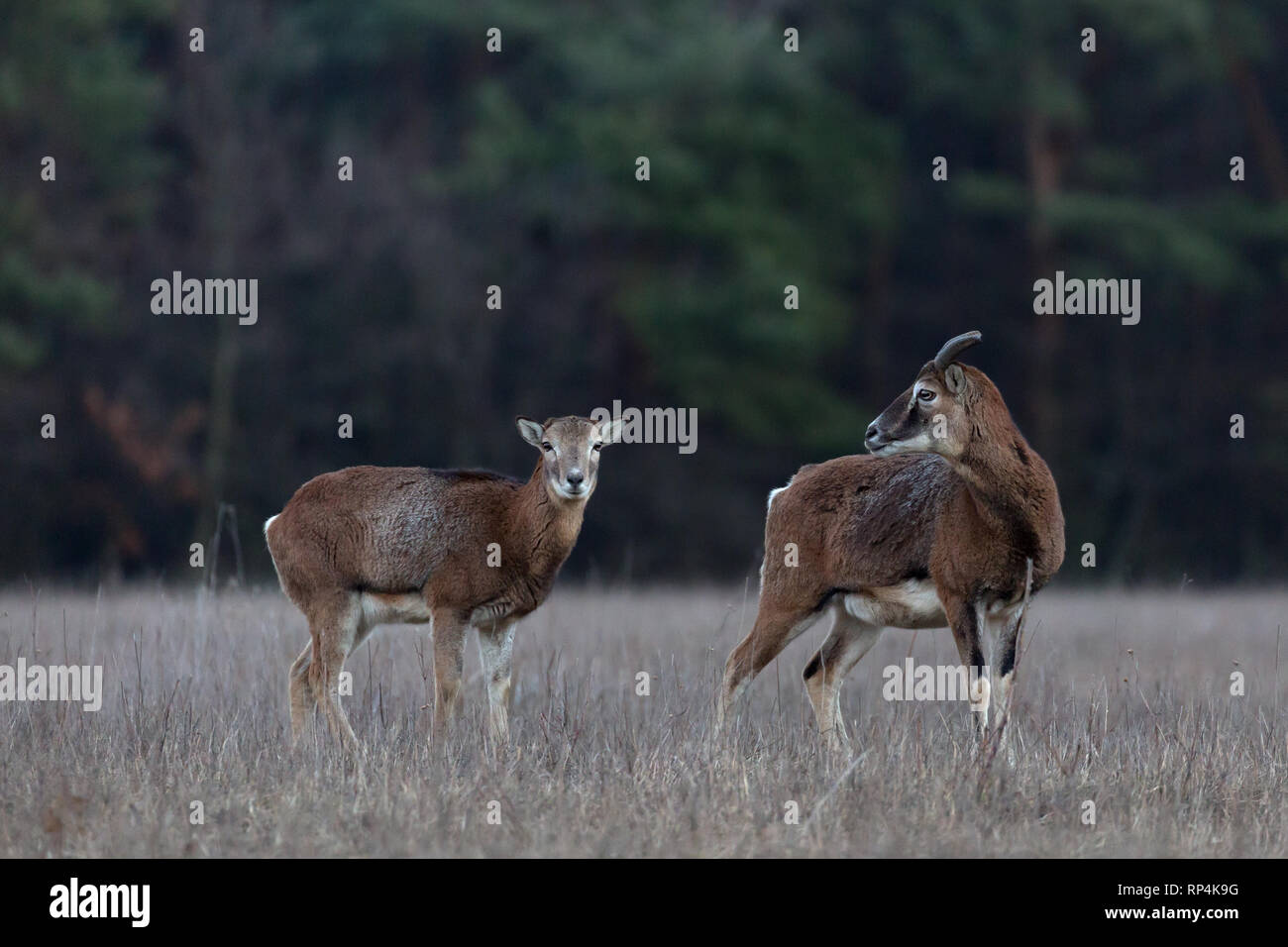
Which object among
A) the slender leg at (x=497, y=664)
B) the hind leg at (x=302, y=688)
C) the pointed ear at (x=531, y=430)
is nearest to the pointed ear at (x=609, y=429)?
the pointed ear at (x=531, y=430)

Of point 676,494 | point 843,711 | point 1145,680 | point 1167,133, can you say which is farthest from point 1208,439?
point 843,711

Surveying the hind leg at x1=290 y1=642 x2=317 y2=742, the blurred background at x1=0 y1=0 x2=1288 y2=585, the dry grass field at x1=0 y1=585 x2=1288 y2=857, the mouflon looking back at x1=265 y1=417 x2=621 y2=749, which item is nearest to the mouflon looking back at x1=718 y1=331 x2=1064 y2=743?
the dry grass field at x1=0 y1=585 x2=1288 y2=857

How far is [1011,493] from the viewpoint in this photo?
9547 millimetres

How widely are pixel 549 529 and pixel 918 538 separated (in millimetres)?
2280

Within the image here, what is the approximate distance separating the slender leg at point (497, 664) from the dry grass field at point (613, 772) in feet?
0.48

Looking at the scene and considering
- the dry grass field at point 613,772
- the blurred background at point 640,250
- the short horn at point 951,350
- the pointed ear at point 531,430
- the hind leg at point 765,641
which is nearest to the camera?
the dry grass field at point 613,772

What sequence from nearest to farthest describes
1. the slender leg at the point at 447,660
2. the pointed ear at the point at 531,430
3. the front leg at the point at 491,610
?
the slender leg at the point at 447,660
the front leg at the point at 491,610
the pointed ear at the point at 531,430

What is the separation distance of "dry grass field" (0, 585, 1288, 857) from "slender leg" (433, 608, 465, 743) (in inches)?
7.1

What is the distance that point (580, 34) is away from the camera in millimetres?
30547

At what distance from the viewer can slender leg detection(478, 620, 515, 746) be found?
1033 centimetres

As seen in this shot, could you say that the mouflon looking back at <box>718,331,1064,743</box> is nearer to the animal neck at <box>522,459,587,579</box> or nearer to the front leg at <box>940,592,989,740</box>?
the front leg at <box>940,592,989,740</box>

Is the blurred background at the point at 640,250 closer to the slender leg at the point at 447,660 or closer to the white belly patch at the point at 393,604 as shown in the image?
the white belly patch at the point at 393,604

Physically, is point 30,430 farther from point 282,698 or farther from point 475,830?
point 475,830

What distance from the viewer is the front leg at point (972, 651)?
9547 mm
